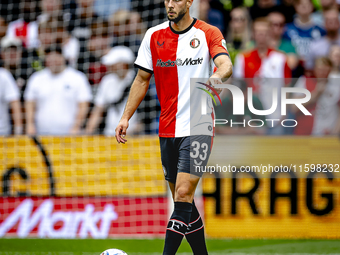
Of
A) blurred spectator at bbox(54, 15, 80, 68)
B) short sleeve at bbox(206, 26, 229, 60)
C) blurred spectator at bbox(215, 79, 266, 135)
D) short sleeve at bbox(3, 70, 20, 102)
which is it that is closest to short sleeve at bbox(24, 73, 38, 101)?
short sleeve at bbox(3, 70, 20, 102)

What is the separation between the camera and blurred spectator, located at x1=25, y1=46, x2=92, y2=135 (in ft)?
23.2

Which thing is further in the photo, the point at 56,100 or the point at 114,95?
the point at 114,95

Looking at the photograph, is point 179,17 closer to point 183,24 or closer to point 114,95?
point 183,24

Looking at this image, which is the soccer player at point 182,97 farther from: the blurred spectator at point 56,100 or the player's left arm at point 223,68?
the blurred spectator at point 56,100

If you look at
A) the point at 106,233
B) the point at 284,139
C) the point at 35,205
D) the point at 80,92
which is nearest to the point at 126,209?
the point at 106,233

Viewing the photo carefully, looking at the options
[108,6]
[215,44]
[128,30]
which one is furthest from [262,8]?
[215,44]

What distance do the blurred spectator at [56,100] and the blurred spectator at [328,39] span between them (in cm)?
341

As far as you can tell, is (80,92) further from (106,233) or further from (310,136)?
(310,136)

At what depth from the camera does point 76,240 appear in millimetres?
6277

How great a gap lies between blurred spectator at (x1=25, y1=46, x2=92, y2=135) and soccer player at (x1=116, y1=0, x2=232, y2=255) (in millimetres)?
3160

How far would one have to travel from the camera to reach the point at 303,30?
26.4 ft

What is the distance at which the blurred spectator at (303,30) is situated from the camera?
7.96 metres

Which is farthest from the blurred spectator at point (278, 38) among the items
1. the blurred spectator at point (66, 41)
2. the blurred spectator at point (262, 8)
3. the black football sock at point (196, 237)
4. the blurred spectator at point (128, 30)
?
the black football sock at point (196, 237)

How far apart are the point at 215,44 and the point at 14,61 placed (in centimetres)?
462
